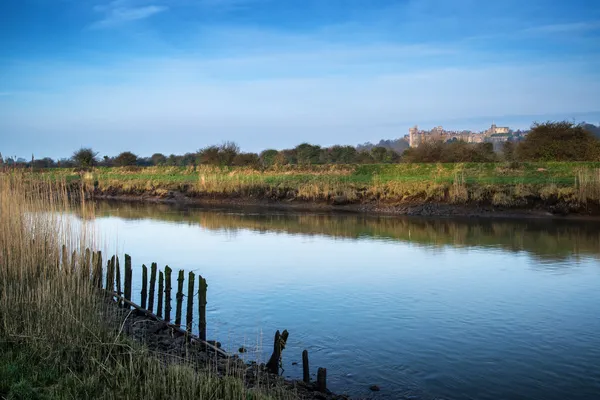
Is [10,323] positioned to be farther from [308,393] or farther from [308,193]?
[308,193]

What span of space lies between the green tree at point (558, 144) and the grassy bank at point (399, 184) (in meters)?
5.84

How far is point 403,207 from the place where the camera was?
2900cm

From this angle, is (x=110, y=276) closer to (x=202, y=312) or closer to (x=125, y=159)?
(x=202, y=312)

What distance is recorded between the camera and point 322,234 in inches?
881

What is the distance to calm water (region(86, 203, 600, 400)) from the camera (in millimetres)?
8203

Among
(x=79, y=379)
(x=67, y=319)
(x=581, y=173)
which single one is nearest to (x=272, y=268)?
(x=67, y=319)

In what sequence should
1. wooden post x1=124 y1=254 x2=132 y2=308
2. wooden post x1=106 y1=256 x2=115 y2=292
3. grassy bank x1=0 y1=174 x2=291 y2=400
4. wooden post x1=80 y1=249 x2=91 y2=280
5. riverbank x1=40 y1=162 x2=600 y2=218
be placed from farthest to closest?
riverbank x1=40 y1=162 x2=600 y2=218 < wooden post x1=106 y1=256 x2=115 y2=292 < wooden post x1=124 y1=254 x2=132 y2=308 < wooden post x1=80 y1=249 x2=91 y2=280 < grassy bank x1=0 y1=174 x2=291 y2=400

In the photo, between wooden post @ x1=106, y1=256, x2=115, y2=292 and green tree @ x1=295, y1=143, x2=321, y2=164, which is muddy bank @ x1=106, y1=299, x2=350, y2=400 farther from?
green tree @ x1=295, y1=143, x2=321, y2=164

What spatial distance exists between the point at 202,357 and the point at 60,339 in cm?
183

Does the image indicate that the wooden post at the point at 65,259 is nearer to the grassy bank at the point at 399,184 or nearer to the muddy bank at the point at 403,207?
the grassy bank at the point at 399,184

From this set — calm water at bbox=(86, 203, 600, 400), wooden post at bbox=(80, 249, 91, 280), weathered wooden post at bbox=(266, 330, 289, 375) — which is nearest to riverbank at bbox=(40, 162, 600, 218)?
calm water at bbox=(86, 203, 600, 400)

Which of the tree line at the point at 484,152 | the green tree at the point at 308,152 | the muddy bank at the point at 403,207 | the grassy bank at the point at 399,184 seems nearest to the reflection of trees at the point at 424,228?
the muddy bank at the point at 403,207

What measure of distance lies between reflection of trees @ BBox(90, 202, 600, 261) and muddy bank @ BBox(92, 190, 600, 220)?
3.19 ft

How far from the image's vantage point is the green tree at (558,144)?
37.5 meters
